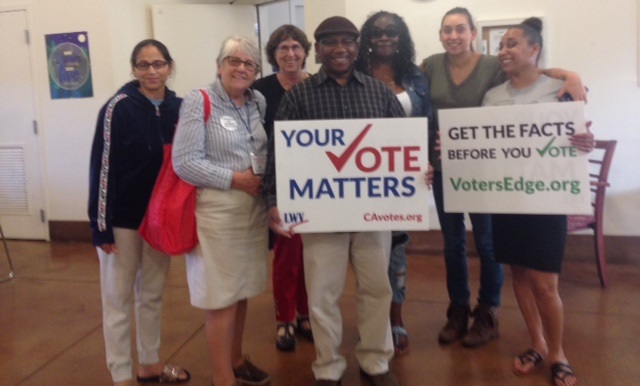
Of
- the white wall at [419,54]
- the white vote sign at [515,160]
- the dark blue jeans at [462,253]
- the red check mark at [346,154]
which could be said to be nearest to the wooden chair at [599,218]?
the white wall at [419,54]

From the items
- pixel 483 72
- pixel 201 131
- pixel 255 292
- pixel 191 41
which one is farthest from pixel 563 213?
pixel 191 41

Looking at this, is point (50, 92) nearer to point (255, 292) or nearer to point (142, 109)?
point (142, 109)

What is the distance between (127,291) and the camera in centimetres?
224

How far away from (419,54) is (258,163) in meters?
2.44

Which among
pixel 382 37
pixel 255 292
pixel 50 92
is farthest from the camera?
pixel 50 92

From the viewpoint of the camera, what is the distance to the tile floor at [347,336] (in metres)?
2.47

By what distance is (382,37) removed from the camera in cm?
242

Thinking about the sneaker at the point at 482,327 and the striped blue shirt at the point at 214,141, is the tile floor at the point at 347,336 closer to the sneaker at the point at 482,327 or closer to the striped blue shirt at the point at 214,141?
the sneaker at the point at 482,327

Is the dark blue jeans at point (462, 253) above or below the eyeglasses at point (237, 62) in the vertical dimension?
below

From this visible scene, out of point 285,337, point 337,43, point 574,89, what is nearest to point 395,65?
point 337,43

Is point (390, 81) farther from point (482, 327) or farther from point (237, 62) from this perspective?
point (482, 327)

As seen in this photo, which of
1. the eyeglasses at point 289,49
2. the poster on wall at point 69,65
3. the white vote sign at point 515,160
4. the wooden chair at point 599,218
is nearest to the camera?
the white vote sign at point 515,160

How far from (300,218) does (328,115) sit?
40 cm

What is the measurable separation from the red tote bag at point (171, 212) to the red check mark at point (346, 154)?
0.48 meters
